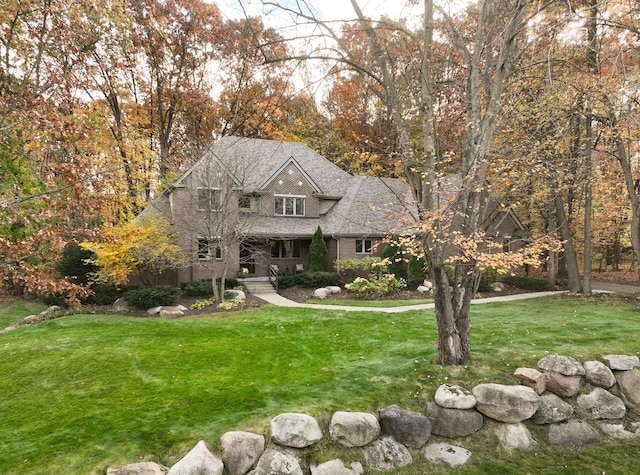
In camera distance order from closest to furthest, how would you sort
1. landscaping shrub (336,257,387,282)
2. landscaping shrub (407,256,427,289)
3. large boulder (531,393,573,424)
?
large boulder (531,393,573,424), landscaping shrub (407,256,427,289), landscaping shrub (336,257,387,282)

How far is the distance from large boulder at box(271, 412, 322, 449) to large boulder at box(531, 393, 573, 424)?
379cm

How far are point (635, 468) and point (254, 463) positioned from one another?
5.58 metres

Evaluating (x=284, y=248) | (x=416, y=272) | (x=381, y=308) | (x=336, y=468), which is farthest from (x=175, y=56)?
(x=336, y=468)

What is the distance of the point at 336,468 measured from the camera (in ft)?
16.1

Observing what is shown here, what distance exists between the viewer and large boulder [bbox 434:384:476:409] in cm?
574

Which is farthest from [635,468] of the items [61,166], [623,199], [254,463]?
[623,199]

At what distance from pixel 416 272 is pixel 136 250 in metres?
13.1

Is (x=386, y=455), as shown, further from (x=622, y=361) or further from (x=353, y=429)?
(x=622, y=361)

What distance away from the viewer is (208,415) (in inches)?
215

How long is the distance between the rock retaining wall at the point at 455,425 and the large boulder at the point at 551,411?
2cm

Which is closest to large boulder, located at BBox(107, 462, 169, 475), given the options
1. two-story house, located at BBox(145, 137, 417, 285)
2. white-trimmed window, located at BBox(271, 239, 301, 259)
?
two-story house, located at BBox(145, 137, 417, 285)

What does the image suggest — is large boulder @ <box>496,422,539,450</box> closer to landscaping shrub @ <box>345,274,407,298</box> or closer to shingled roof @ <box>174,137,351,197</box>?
landscaping shrub @ <box>345,274,407,298</box>

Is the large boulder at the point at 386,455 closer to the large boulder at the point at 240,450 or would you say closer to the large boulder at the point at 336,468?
the large boulder at the point at 336,468

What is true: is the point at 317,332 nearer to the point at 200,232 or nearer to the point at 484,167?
the point at 484,167
